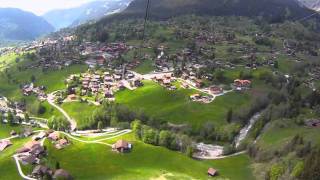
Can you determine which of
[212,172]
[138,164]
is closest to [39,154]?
[138,164]

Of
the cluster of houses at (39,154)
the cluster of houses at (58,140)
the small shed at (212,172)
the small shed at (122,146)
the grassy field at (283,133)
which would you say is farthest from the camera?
the grassy field at (283,133)

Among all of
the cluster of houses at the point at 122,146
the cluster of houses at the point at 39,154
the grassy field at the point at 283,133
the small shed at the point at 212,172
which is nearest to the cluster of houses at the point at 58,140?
the cluster of houses at the point at 39,154

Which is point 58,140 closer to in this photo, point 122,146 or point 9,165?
point 9,165

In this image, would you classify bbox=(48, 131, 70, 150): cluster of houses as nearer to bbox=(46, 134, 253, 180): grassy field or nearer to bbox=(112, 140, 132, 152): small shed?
bbox=(46, 134, 253, 180): grassy field

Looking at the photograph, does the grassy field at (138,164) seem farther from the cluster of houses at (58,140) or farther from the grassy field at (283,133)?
the grassy field at (283,133)

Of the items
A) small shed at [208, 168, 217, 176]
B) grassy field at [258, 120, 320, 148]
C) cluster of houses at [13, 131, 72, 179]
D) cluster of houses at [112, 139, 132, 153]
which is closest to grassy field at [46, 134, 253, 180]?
small shed at [208, 168, 217, 176]

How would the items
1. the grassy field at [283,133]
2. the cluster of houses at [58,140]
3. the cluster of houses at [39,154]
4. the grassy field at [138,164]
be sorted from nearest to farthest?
the cluster of houses at [39,154], the grassy field at [138,164], the cluster of houses at [58,140], the grassy field at [283,133]

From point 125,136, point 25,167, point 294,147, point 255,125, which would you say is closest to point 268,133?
point 255,125

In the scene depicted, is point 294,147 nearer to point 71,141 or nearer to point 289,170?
point 289,170
